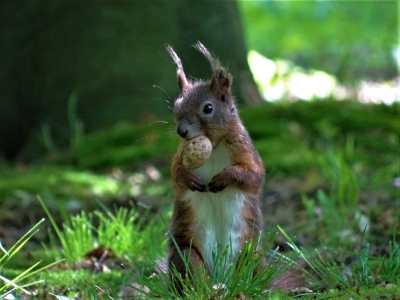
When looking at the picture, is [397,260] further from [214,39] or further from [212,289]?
[214,39]

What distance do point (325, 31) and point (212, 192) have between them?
1188cm

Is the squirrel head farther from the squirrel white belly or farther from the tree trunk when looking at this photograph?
the tree trunk

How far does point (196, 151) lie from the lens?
3.04 meters

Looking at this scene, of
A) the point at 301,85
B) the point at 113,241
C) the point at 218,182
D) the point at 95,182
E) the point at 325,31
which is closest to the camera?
the point at 218,182

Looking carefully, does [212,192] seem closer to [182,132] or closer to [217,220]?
[217,220]

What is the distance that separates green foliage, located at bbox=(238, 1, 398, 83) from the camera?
13.7 meters

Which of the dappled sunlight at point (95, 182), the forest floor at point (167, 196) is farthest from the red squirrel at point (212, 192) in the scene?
the dappled sunlight at point (95, 182)

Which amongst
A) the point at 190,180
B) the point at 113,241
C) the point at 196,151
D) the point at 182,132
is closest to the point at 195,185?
the point at 190,180

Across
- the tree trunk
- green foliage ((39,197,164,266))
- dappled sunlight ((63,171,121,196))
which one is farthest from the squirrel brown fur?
the tree trunk

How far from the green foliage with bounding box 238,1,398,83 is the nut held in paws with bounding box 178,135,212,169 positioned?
34.6 ft

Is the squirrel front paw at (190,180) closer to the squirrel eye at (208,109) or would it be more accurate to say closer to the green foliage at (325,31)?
the squirrel eye at (208,109)

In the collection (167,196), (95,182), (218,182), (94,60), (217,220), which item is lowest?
(95,182)

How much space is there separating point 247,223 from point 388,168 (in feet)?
8.18

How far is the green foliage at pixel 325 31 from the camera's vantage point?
13742 millimetres
